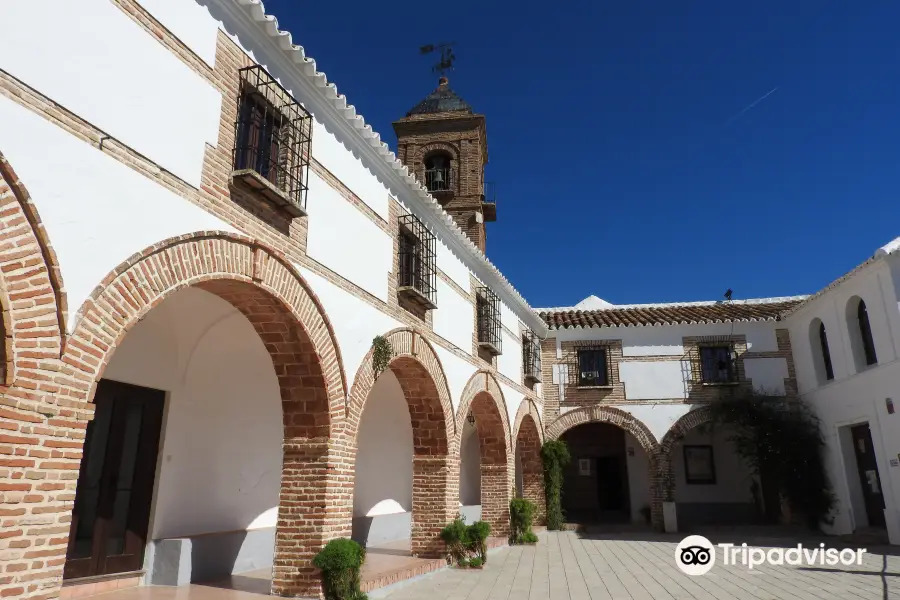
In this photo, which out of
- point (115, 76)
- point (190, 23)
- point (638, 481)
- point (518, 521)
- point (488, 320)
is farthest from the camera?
point (638, 481)

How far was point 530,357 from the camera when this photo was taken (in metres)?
15.6

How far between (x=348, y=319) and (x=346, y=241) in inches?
36.4

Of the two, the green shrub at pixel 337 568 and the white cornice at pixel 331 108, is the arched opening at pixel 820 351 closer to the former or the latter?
the white cornice at pixel 331 108

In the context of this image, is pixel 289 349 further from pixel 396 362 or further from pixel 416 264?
pixel 416 264

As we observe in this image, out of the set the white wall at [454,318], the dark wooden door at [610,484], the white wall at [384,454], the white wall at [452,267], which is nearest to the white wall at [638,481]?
the dark wooden door at [610,484]

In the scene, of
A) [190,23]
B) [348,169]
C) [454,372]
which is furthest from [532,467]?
[190,23]

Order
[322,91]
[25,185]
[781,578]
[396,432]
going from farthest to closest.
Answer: [396,432] → [781,578] → [322,91] → [25,185]

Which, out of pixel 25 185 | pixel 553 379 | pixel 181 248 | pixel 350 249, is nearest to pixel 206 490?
pixel 350 249

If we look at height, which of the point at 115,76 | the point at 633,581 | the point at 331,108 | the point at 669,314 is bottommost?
the point at 633,581

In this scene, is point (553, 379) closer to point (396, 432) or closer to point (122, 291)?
point (396, 432)

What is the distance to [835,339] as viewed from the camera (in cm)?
1370

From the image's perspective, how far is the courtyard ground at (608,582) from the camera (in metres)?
6.86

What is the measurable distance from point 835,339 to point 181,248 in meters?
14.0

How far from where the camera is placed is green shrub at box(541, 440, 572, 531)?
15359 mm
